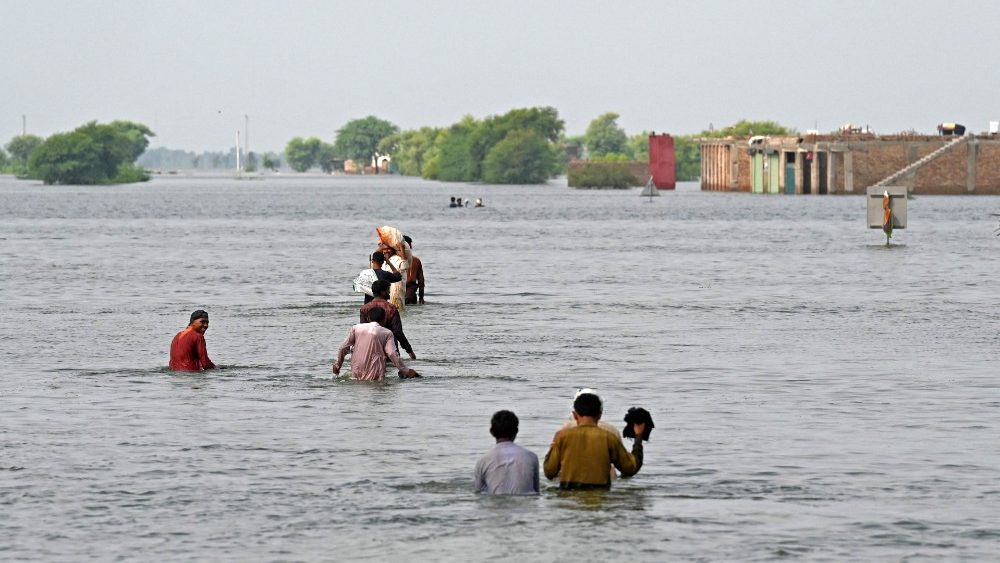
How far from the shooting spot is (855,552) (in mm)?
16453

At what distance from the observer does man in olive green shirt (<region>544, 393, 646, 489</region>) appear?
1766 centimetres

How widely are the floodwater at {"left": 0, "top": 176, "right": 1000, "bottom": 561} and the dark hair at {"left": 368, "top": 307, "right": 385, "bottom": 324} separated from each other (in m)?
1.10

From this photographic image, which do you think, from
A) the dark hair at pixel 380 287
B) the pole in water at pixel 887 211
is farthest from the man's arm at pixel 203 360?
the pole in water at pixel 887 211

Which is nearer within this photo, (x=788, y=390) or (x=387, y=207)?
(x=788, y=390)

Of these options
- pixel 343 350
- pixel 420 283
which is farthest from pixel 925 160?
pixel 343 350

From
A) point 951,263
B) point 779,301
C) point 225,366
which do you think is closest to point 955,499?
point 225,366

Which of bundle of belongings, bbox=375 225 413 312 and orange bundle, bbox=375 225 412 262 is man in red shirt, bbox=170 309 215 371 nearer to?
bundle of belongings, bbox=375 225 413 312

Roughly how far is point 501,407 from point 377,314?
7.31 ft

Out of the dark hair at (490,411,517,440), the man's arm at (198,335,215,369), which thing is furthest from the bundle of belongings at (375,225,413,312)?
the dark hair at (490,411,517,440)

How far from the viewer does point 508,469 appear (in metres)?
18.3

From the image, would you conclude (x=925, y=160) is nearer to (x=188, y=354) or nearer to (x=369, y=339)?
(x=188, y=354)

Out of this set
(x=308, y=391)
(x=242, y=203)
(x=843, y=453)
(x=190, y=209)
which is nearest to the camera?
(x=843, y=453)

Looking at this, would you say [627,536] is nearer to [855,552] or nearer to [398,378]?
[855,552]

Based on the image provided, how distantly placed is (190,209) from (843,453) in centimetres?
13828
